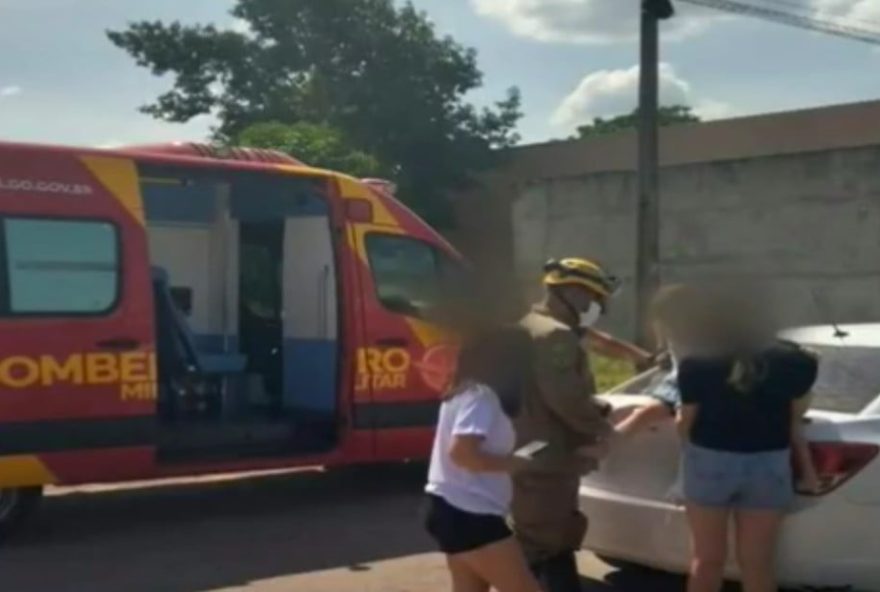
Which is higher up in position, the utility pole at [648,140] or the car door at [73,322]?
the utility pole at [648,140]

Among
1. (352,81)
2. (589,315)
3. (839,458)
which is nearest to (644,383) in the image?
(839,458)

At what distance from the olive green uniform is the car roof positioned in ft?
4.17

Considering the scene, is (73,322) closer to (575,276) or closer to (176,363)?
(176,363)

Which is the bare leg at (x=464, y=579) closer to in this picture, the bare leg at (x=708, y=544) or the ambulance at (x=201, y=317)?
the bare leg at (x=708, y=544)

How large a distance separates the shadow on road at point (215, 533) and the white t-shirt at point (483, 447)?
9.59 feet

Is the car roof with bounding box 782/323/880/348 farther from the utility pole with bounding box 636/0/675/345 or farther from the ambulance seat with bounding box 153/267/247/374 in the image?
the utility pole with bounding box 636/0/675/345

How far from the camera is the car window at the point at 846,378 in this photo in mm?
5918

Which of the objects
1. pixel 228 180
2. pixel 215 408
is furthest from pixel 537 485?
pixel 215 408

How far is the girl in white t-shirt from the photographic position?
4352 mm

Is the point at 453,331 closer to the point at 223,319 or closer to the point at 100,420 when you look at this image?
the point at 100,420

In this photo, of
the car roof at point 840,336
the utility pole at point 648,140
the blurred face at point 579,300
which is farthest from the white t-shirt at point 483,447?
the utility pole at point 648,140

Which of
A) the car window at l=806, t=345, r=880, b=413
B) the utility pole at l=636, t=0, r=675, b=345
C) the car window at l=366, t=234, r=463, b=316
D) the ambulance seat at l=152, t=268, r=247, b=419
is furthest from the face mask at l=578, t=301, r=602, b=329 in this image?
the utility pole at l=636, t=0, r=675, b=345

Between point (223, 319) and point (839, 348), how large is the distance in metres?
5.31

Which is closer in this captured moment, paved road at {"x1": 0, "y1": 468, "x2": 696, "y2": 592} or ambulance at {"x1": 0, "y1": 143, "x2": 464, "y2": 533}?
paved road at {"x1": 0, "y1": 468, "x2": 696, "y2": 592}
